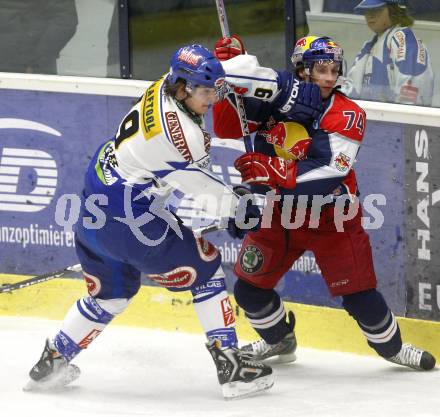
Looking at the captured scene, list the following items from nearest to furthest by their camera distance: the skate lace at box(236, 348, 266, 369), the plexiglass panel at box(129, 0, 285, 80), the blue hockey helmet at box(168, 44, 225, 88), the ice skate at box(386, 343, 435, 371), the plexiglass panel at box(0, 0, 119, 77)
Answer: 1. the blue hockey helmet at box(168, 44, 225, 88)
2. the skate lace at box(236, 348, 266, 369)
3. the ice skate at box(386, 343, 435, 371)
4. the plexiglass panel at box(129, 0, 285, 80)
5. the plexiglass panel at box(0, 0, 119, 77)

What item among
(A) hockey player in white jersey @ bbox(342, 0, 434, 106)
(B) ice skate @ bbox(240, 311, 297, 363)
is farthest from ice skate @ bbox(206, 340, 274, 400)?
(A) hockey player in white jersey @ bbox(342, 0, 434, 106)

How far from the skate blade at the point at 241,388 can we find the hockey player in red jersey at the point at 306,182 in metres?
0.45

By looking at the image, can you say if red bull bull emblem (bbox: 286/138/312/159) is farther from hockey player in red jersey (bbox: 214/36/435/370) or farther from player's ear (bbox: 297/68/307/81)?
player's ear (bbox: 297/68/307/81)

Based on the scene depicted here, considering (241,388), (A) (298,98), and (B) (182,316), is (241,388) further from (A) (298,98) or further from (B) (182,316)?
(B) (182,316)

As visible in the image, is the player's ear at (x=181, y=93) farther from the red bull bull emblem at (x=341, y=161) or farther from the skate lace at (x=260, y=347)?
the skate lace at (x=260, y=347)

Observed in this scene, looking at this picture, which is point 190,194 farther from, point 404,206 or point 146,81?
point 146,81

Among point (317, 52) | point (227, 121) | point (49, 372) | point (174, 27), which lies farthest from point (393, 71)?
point (49, 372)

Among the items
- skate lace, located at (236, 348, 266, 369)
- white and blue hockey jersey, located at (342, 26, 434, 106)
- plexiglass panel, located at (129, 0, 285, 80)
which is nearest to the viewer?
skate lace, located at (236, 348, 266, 369)

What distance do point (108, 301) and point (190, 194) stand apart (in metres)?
0.56

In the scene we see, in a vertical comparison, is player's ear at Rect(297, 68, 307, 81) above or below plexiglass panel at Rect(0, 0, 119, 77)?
above

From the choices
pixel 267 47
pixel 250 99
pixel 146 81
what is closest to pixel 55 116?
pixel 146 81

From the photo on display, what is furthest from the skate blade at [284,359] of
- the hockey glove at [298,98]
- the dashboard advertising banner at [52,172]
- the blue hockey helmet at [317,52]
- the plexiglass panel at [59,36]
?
the plexiglass panel at [59,36]

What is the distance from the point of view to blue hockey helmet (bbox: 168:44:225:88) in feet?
14.8

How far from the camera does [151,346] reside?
5742mm
